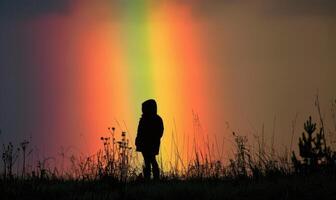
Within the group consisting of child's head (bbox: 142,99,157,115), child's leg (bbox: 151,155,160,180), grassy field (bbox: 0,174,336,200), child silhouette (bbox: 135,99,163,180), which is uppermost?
child's head (bbox: 142,99,157,115)

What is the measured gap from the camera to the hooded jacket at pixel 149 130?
1261cm

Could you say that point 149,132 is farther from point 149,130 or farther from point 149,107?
point 149,107

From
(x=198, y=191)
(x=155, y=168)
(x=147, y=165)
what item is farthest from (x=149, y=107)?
(x=198, y=191)

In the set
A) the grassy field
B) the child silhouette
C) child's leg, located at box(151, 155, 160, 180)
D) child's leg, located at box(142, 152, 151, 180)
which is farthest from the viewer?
the child silhouette

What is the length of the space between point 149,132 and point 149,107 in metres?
0.55

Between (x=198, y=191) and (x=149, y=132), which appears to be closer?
(x=198, y=191)

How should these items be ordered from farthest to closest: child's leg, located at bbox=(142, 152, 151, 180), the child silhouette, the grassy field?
the child silhouette < child's leg, located at bbox=(142, 152, 151, 180) < the grassy field

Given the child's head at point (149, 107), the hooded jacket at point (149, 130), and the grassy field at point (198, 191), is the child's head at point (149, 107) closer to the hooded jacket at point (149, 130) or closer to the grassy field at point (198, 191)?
the hooded jacket at point (149, 130)

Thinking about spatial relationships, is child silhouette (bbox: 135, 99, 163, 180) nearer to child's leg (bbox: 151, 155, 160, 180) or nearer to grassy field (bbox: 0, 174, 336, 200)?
child's leg (bbox: 151, 155, 160, 180)

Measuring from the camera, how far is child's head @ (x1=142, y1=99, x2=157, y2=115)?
1264 cm

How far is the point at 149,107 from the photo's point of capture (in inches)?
499

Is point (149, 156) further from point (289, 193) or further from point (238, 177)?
point (289, 193)

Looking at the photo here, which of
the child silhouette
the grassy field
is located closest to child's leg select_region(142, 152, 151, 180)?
the child silhouette

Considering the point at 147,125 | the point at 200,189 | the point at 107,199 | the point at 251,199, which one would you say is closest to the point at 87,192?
the point at 107,199
